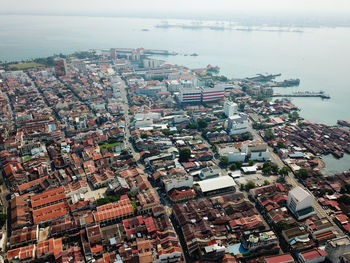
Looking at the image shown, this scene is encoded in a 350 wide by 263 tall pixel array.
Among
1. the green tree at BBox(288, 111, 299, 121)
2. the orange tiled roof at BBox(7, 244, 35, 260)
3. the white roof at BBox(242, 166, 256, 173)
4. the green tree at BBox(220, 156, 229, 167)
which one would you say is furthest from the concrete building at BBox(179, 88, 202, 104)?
the orange tiled roof at BBox(7, 244, 35, 260)

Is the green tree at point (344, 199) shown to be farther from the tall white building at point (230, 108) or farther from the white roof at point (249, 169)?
the tall white building at point (230, 108)

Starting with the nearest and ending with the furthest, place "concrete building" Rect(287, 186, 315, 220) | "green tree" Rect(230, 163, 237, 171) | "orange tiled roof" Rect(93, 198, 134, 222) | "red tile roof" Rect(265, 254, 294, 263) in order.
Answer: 1. "red tile roof" Rect(265, 254, 294, 263)
2. "orange tiled roof" Rect(93, 198, 134, 222)
3. "concrete building" Rect(287, 186, 315, 220)
4. "green tree" Rect(230, 163, 237, 171)

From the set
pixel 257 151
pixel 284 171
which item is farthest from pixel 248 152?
pixel 284 171

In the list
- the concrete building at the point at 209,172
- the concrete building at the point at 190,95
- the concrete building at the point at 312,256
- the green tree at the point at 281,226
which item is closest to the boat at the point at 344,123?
the concrete building at the point at 190,95

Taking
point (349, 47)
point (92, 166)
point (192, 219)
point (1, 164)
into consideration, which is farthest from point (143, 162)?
point (349, 47)

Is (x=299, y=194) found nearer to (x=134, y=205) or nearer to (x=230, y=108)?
(x=134, y=205)

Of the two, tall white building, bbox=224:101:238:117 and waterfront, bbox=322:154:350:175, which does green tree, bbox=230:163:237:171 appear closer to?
waterfront, bbox=322:154:350:175

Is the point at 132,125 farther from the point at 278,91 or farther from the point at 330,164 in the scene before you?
the point at 278,91
